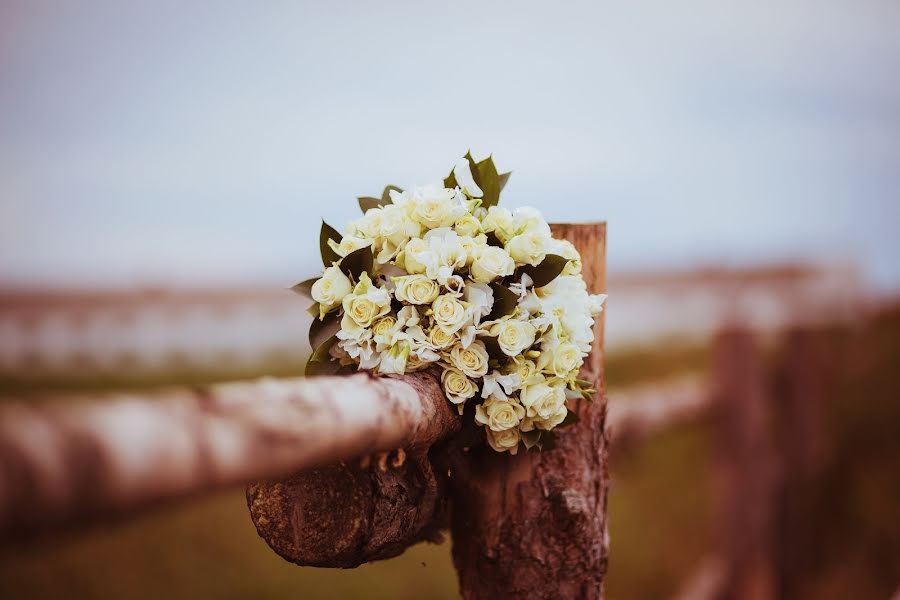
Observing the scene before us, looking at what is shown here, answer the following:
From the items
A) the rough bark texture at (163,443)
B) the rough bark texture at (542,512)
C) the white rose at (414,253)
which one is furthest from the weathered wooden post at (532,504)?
the rough bark texture at (163,443)

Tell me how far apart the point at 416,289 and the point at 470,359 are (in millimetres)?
161

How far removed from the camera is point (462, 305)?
4.27ft

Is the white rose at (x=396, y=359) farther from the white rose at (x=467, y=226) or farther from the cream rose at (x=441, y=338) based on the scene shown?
the white rose at (x=467, y=226)

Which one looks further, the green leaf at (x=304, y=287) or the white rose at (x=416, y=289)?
the green leaf at (x=304, y=287)

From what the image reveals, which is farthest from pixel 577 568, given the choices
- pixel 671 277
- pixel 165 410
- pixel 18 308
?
pixel 18 308

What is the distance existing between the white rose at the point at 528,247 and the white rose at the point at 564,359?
0.17 metres

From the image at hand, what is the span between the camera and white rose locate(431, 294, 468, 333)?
4.22 ft

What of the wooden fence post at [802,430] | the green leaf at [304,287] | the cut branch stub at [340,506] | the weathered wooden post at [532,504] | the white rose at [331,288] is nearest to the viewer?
the cut branch stub at [340,506]

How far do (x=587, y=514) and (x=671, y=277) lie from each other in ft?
14.3

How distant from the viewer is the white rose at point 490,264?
1321 mm

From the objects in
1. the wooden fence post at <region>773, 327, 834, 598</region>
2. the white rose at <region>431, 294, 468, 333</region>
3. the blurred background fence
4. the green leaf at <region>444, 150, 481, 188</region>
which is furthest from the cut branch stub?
the wooden fence post at <region>773, 327, 834, 598</region>

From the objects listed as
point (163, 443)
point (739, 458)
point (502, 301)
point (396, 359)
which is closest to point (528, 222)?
point (502, 301)

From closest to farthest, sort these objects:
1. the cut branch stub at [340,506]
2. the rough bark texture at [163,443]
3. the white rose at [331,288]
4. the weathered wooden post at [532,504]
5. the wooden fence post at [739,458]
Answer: the rough bark texture at [163,443]
the cut branch stub at [340,506]
the white rose at [331,288]
the weathered wooden post at [532,504]
the wooden fence post at [739,458]

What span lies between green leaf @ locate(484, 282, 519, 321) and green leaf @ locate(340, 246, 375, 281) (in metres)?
0.24
